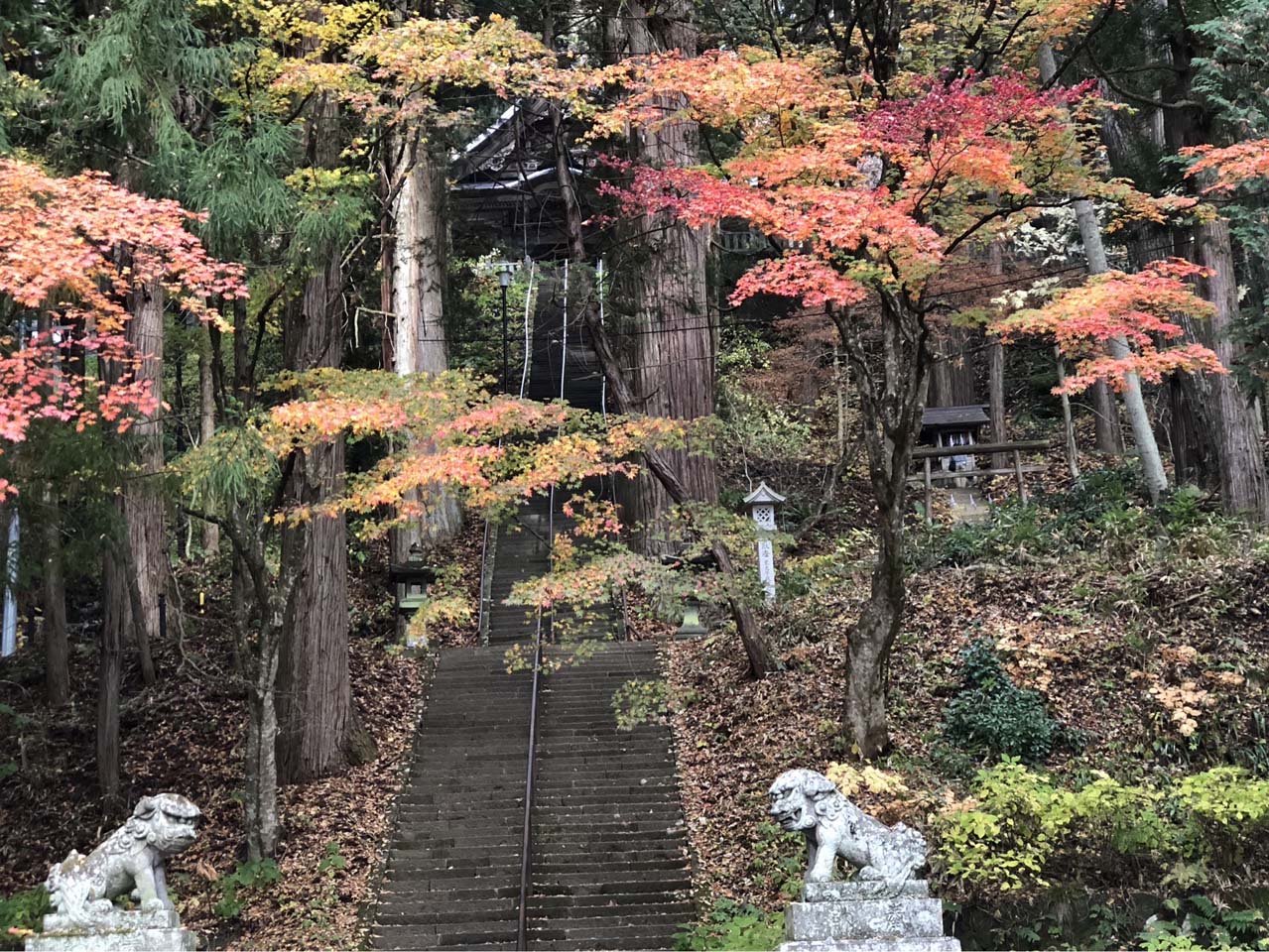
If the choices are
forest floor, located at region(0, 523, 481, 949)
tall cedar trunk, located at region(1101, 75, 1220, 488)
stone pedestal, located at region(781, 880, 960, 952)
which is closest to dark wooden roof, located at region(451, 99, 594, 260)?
tall cedar trunk, located at region(1101, 75, 1220, 488)

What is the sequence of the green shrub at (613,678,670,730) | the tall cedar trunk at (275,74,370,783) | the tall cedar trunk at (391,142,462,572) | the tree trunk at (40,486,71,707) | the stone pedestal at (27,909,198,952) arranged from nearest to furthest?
the stone pedestal at (27,909,198,952)
the green shrub at (613,678,670,730)
the tree trunk at (40,486,71,707)
the tall cedar trunk at (275,74,370,783)
the tall cedar trunk at (391,142,462,572)

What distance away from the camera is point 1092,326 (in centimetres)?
972

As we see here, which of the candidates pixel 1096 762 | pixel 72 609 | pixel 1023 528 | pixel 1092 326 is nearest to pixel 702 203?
pixel 1092 326

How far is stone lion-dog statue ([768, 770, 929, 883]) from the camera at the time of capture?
22.8 feet

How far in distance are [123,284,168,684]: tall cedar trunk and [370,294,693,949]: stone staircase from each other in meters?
3.87

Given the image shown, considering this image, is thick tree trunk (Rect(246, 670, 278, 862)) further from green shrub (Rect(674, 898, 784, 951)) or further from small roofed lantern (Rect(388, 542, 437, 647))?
small roofed lantern (Rect(388, 542, 437, 647))

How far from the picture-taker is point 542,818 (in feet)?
38.3

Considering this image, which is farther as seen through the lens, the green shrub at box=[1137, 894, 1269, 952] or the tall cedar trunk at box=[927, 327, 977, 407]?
the tall cedar trunk at box=[927, 327, 977, 407]

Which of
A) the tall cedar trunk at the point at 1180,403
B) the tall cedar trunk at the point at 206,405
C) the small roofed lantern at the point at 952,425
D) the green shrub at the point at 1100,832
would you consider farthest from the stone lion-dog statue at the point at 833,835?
the small roofed lantern at the point at 952,425

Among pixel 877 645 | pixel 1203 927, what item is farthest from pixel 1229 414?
pixel 1203 927

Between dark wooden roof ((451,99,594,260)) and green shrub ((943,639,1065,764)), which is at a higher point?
dark wooden roof ((451,99,594,260))

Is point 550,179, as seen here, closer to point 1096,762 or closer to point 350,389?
point 350,389

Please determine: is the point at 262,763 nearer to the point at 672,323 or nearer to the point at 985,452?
the point at 672,323

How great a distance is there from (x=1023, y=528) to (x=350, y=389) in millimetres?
9287
